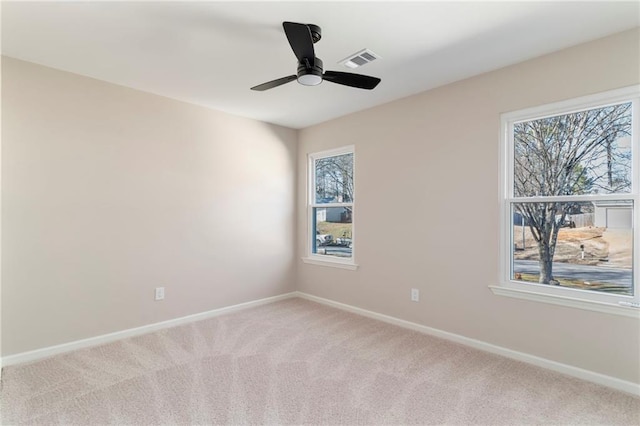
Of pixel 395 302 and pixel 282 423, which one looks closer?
pixel 282 423

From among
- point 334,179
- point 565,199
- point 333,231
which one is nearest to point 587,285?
point 565,199

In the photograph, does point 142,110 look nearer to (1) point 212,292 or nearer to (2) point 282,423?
(1) point 212,292

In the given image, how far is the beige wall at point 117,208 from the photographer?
2.65 metres

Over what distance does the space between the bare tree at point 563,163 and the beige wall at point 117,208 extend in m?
3.05

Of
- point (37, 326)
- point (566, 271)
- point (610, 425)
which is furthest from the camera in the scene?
point (37, 326)

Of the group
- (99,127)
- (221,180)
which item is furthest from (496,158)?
(99,127)

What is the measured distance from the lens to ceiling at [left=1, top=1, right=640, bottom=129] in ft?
6.54

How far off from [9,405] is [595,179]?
173 inches

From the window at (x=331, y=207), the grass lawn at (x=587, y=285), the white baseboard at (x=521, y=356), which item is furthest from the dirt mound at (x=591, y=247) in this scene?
the window at (x=331, y=207)

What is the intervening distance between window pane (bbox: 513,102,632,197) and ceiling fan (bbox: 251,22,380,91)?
1.54 m

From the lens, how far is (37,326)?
2.71 meters

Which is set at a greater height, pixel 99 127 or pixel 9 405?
pixel 99 127

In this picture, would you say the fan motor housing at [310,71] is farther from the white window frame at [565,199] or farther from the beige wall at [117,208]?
the beige wall at [117,208]

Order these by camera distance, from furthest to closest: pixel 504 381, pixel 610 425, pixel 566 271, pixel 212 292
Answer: pixel 212 292 → pixel 566 271 → pixel 504 381 → pixel 610 425
